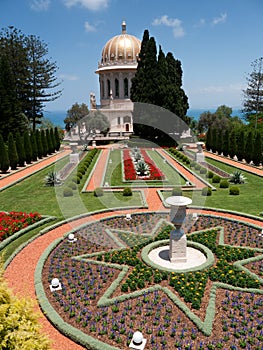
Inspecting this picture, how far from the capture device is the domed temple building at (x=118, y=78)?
2404 inches

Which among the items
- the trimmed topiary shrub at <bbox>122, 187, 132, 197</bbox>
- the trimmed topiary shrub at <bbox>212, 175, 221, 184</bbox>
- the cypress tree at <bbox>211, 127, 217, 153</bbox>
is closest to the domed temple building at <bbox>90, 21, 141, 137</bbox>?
the cypress tree at <bbox>211, 127, 217, 153</bbox>

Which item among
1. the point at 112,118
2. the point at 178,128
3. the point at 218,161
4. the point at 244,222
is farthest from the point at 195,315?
the point at 112,118

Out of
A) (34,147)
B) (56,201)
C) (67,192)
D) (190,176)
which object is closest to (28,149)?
(34,147)

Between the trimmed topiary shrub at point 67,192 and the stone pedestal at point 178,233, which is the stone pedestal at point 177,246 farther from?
the trimmed topiary shrub at point 67,192

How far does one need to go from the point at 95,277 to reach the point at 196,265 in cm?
295

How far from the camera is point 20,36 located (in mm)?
44750

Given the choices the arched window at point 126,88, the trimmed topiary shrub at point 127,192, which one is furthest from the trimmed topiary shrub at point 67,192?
the arched window at point 126,88

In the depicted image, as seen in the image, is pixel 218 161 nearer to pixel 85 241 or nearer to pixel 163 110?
pixel 163 110

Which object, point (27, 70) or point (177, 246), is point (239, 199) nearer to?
point (177, 246)

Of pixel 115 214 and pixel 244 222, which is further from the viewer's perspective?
pixel 115 214

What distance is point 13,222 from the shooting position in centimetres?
1191

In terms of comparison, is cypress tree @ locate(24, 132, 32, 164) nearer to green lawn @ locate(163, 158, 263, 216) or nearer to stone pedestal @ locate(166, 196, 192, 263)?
green lawn @ locate(163, 158, 263, 216)

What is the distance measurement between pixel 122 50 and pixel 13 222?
192 ft

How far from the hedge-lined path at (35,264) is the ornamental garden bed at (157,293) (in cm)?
39
